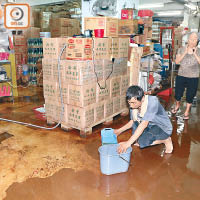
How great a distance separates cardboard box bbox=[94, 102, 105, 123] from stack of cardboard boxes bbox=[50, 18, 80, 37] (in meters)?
4.67

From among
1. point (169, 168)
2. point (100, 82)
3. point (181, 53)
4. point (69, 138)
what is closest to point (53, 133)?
point (69, 138)

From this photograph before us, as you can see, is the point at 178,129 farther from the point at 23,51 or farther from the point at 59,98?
the point at 23,51

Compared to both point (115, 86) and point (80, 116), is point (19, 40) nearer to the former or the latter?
point (115, 86)

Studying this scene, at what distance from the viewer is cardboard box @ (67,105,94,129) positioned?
130 inches

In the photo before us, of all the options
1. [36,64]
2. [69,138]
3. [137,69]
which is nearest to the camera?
[69,138]

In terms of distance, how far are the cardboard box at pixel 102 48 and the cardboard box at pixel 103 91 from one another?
A: 0.41 metres

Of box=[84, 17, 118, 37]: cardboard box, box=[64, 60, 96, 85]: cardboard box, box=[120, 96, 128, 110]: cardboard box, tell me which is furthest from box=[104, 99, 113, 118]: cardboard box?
box=[84, 17, 118, 37]: cardboard box

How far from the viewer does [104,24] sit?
12.7 feet

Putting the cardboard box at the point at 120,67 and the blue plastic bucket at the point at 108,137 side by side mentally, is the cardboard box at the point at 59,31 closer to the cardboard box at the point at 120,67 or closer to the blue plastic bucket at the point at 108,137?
the cardboard box at the point at 120,67

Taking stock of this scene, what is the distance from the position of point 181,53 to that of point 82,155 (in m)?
2.52

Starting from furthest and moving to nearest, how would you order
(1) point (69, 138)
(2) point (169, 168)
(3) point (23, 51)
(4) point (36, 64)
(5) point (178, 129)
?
(3) point (23, 51) → (4) point (36, 64) → (5) point (178, 129) → (1) point (69, 138) → (2) point (169, 168)

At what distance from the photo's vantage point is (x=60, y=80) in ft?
11.2

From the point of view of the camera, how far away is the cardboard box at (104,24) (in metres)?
3.86

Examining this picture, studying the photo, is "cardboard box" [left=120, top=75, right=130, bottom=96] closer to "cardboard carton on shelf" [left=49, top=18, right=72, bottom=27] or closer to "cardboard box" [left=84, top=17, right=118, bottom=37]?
"cardboard box" [left=84, top=17, right=118, bottom=37]
